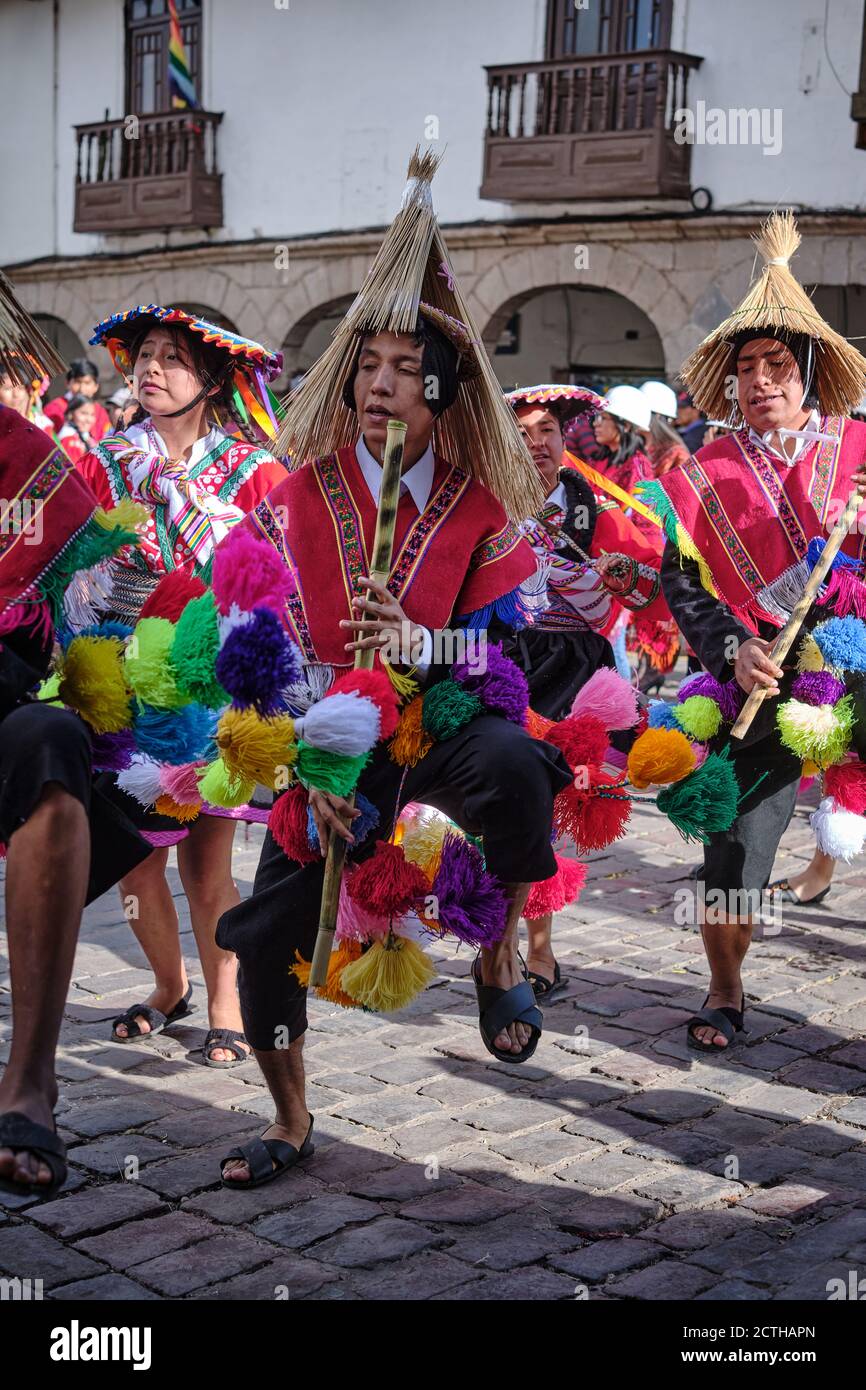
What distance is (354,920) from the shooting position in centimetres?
360

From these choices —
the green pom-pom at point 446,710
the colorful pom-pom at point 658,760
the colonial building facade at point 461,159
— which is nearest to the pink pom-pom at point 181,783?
the green pom-pom at point 446,710

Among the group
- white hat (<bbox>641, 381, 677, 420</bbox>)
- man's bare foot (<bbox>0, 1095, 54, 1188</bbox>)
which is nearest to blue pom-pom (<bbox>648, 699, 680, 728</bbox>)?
man's bare foot (<bbox>0, 1095, 54, 1188</bbox>)

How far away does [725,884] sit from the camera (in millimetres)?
4836

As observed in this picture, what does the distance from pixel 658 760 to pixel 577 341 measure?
17.1m

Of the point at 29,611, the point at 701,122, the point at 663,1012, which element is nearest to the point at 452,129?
the point at 701,122

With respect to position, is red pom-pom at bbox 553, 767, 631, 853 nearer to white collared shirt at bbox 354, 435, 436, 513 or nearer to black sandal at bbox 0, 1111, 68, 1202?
white collared shirt at bbox 354, 435, 436, 513

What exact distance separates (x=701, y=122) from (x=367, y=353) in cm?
1426

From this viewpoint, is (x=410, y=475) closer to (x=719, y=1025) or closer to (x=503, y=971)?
(x=503, y=971)

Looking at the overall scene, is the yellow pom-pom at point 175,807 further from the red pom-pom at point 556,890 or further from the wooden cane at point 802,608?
the wooden cane at point 802,608

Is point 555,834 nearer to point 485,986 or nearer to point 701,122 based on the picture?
point 485,986

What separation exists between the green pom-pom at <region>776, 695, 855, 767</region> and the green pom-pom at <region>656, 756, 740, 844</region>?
18.3 inches

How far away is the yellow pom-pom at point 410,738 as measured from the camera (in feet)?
12.0

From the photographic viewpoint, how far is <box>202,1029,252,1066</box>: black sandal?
4.61 metres

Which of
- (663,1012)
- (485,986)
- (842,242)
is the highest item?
(842,242)
